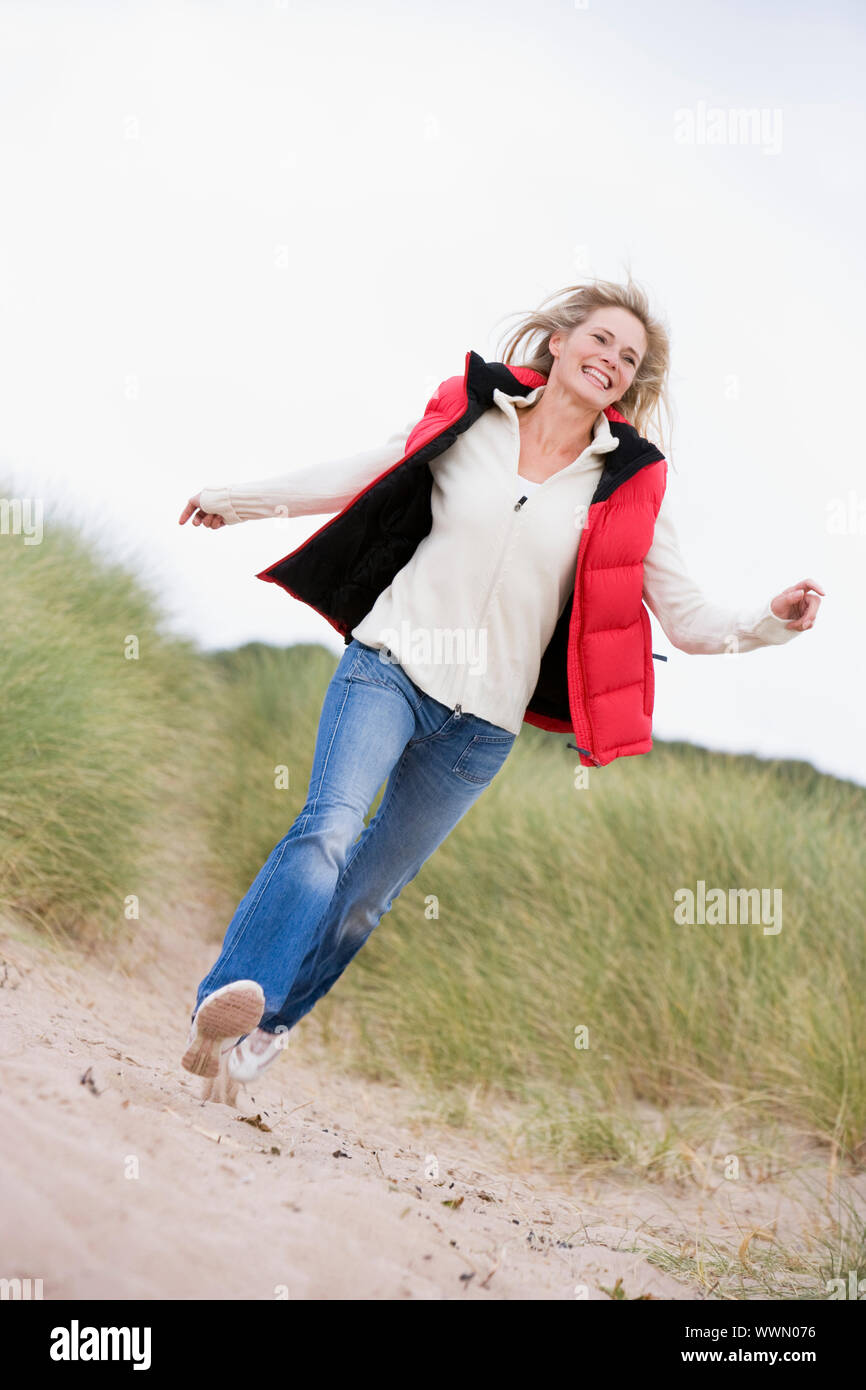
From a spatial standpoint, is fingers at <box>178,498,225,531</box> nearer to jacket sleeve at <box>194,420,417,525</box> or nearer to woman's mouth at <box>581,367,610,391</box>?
jacket sleeve at <box>194,420,417,525</box>

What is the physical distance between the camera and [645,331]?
10.0 ft

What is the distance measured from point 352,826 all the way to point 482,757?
0.46 metres

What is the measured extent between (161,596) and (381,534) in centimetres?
557

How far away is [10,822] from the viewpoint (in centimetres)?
477

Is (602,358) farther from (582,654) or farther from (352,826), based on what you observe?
(352,826)

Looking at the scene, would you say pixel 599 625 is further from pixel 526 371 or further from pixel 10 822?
pixel 10 822

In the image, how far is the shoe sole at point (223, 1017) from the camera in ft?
7.96

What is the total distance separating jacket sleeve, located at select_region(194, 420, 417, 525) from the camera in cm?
293

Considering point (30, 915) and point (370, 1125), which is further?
point (30, 915)

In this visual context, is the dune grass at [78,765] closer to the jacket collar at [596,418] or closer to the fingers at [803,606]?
the jacket collar at [596,418]

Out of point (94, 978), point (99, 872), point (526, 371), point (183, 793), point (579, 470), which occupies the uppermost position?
point (526, 371)

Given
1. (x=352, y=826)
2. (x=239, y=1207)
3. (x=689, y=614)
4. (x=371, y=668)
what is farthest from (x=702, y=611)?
(x=239, y=1207)
